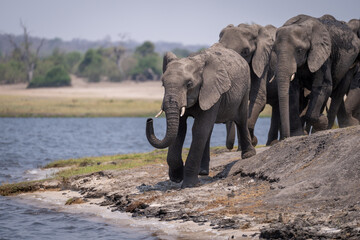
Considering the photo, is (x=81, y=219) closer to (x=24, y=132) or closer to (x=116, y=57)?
(x=24, y=132)

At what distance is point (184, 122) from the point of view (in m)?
11.8

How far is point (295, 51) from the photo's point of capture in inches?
578

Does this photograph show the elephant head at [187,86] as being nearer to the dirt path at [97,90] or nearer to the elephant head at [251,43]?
the elephant head at [251,43]

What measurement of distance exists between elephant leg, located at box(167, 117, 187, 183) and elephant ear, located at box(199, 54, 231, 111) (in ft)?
2.28

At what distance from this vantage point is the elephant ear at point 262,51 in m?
15.3

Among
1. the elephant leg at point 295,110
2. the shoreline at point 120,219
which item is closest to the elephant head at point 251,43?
the elephant leg at point 295,110

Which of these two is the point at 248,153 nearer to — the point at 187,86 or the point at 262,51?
the point at 187,86

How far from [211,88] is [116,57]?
94.6 metres

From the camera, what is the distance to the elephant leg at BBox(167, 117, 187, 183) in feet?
38.7

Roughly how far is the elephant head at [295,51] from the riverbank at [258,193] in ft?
6.09

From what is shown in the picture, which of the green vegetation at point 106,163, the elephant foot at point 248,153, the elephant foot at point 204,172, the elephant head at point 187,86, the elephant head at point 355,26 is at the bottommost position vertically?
the green vegetation at point 106,163

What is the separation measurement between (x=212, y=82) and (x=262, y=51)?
4381mm

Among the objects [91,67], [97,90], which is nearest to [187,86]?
[97,90]

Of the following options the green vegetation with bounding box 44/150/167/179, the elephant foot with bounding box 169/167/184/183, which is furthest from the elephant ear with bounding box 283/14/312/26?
the elephant foot with bounding box 169/167/184/183
